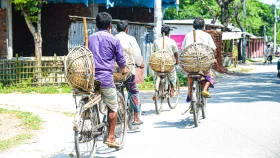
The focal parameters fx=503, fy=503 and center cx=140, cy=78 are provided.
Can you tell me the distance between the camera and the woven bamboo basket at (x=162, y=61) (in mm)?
11531

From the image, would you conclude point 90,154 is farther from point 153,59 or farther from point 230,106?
point 230,106

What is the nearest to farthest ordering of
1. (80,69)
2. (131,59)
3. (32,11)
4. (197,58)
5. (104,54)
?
1. (80,69)
2. (104,54)
3. (131,59)
4. (197,58)
5. (32,11)

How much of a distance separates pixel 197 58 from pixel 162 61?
1.84m

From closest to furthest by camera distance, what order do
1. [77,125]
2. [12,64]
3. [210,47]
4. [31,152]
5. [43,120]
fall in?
[77,125], [31,152], [210,47], [43,120], [12,64]

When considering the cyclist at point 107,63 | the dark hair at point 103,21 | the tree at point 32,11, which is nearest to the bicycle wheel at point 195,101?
the cyclist at point 107,63

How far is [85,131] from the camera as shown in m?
6.62

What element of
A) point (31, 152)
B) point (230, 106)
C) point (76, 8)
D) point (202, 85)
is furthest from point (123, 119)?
point (76, 8)

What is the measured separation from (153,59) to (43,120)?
9.35 feet

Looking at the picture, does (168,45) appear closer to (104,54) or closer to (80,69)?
(104,54)

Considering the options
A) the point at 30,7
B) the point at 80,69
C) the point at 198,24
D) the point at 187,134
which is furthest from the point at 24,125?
the point at 30,7

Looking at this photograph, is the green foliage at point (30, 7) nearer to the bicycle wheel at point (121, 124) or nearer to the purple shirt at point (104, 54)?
the bicycle wheel at point (121, 124)

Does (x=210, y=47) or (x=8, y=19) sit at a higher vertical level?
(x=8, y=19)

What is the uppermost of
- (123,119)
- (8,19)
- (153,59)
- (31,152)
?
(8,19)

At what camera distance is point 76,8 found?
77.1ft
